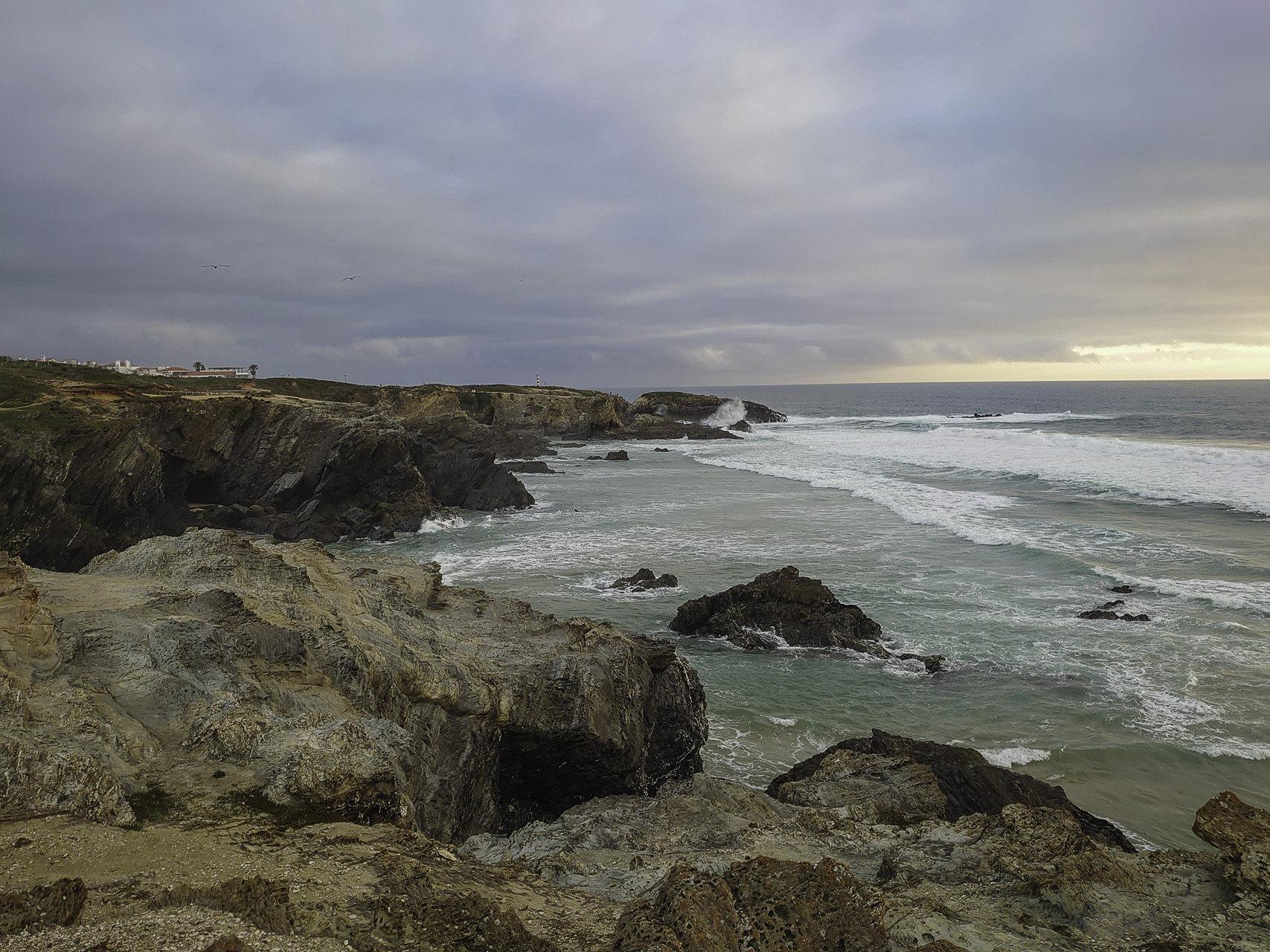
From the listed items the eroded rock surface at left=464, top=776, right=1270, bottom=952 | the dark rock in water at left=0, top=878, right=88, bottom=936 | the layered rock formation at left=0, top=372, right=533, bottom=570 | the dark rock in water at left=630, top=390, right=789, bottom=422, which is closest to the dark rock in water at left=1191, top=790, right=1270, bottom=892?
the eroded rock surface at left=464, top=776, right=1270, bottom=952

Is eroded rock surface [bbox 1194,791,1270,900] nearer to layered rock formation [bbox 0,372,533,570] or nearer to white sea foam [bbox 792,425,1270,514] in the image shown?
layered rock formation [bbox 0,372,533,570]

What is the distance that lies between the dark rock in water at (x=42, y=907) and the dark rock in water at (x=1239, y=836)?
6.47 m

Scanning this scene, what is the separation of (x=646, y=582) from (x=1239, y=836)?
57.6 feet

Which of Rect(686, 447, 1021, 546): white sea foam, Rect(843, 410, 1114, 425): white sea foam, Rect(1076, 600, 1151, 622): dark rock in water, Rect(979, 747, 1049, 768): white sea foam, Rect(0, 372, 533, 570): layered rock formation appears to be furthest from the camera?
Rect(843, 410, 1114, 425): white sea foam

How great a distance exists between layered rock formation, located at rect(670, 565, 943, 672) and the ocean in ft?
1.55

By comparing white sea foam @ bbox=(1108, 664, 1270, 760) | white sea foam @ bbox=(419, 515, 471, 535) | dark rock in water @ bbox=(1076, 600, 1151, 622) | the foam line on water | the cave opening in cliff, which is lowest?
white sea foam @ bbox=(1108, 664, 1270, 760)

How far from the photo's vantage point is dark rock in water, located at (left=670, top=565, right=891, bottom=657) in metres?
17.5

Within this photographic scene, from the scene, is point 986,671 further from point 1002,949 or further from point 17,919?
point 17,919

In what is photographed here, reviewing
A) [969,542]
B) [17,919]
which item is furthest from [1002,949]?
[969,542]

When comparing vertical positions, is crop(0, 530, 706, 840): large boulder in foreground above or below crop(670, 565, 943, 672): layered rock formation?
above

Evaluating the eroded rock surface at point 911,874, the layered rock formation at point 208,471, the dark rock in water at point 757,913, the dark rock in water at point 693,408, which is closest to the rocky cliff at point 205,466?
the layered rock formation at point 208,471

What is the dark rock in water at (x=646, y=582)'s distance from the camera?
21.9 metres

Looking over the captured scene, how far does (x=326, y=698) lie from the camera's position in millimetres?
7367

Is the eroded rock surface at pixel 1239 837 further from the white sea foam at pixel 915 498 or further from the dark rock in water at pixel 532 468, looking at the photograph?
the dark rock in water at pixel 532 468
